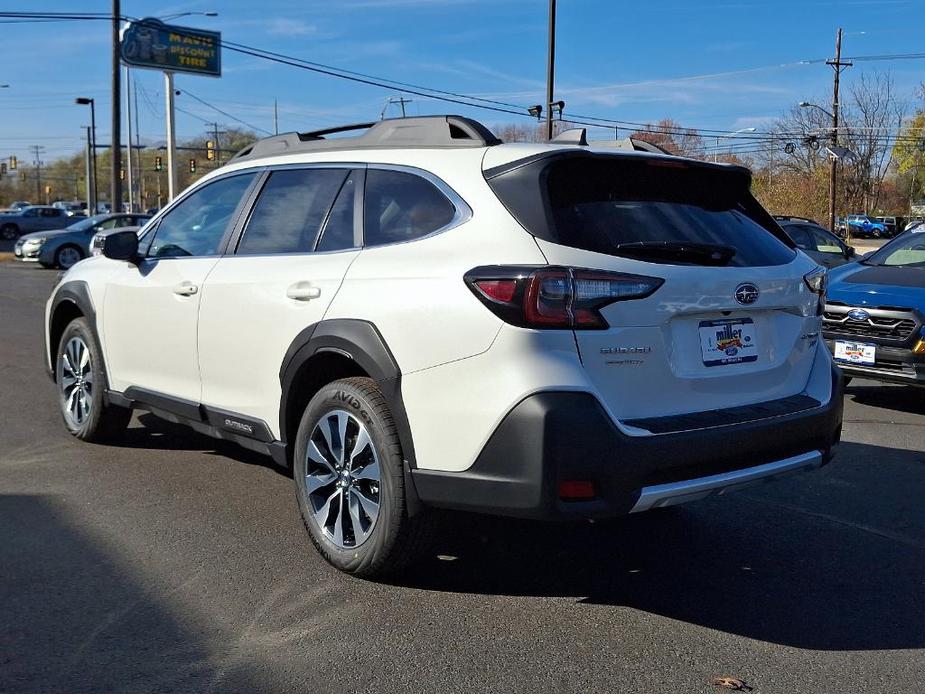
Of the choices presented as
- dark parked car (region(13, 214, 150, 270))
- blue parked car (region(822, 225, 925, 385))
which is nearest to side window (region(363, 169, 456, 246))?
blue parked car (region(822, 225, 925, 385))

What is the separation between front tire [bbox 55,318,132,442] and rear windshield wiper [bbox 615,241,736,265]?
3753 mm

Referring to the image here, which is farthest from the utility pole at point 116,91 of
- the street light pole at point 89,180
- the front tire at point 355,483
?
the street light pole at point 89,180

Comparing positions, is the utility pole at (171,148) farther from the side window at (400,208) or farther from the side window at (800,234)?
the side window at (400,208)

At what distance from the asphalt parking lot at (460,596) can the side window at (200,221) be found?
4.29 ft

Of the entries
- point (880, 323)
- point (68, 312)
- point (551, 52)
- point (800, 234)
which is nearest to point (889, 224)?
point (551, 52)

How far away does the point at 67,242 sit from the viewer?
85.5 feet

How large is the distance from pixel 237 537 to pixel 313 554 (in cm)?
45

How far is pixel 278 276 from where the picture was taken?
446 centimetres

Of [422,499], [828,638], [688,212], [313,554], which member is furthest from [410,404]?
[828,638]

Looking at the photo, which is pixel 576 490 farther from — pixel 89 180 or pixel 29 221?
pixel 89 180

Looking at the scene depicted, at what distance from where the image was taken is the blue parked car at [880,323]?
7.45m

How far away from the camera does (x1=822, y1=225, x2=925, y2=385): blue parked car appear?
745 cm

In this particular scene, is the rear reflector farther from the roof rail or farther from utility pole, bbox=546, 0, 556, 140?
utility pole, bbox=546, 0, 556, 140

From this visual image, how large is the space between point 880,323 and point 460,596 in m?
5.17
